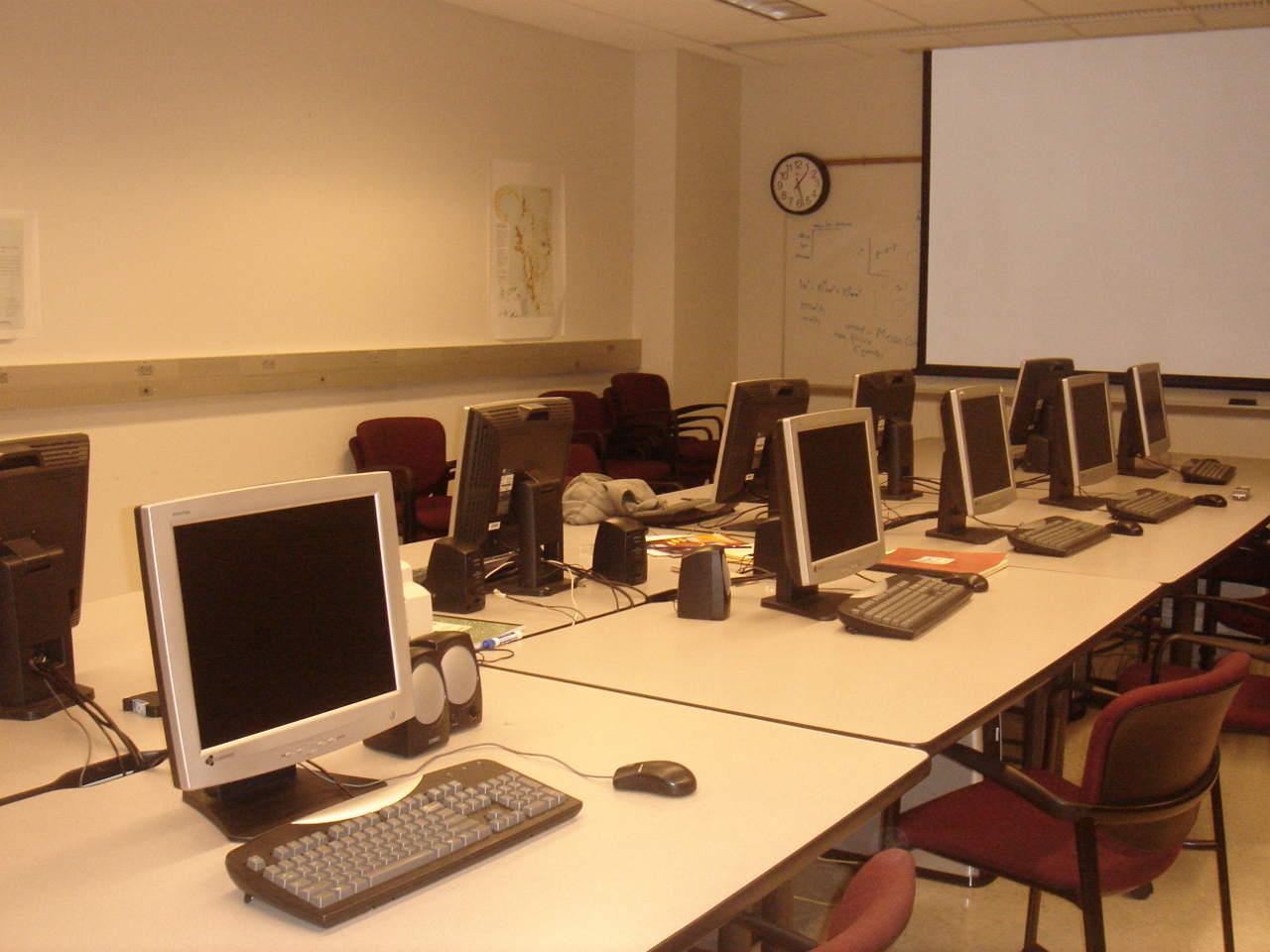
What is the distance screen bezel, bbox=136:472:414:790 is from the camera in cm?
135

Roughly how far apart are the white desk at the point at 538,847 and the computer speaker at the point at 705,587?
58cm

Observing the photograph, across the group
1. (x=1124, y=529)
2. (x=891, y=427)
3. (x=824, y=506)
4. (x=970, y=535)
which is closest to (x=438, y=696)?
(x=824, y=506)

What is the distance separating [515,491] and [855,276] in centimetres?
464

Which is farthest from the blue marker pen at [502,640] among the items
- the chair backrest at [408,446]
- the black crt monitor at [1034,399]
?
the black crt monitor at [1034,399]

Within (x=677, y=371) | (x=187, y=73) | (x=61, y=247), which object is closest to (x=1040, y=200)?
(x=677, y=371)

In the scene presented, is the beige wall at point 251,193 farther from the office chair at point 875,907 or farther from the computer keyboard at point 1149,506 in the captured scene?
the office chair at point 875,907

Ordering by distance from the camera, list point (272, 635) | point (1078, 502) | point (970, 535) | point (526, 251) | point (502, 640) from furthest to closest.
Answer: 1. point (526, 251)
2. point (1078, 502)
3. point (970, 535)
4. point (502, 640)
5. point (272, 635)

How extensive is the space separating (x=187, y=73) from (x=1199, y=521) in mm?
3850

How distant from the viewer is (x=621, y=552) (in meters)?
2.85

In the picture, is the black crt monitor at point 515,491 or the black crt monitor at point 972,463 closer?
the black crt monitor at point 515,491

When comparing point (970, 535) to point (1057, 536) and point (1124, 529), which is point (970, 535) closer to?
point (1057, 536)

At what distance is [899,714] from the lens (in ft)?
6.32

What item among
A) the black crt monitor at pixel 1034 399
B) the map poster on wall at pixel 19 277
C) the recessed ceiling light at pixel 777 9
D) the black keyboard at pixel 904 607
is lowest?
the black keyboard at pixel 904 607

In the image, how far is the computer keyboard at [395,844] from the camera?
50.0 inches
